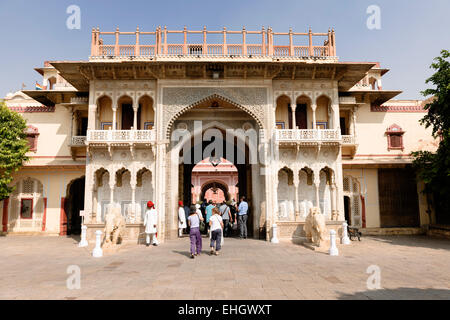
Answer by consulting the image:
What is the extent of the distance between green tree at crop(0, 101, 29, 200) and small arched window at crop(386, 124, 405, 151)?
67.2 feet

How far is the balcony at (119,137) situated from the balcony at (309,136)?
615cm

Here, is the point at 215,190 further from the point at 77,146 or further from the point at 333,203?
the point at 333,203

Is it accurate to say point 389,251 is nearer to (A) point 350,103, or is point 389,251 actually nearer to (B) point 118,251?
(A) point 350,103

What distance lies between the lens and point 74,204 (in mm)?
18984

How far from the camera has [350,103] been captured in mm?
16312

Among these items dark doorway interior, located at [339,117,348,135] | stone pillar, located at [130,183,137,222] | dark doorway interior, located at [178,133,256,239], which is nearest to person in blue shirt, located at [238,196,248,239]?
dark doorway interior, located at [178,133,256,239]

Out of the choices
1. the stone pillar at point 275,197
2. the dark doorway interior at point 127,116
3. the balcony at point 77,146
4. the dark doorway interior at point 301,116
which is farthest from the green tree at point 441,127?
the balcony at point 77,146

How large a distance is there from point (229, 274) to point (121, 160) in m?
9.50

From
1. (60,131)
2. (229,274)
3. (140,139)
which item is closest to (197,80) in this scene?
(140,139)

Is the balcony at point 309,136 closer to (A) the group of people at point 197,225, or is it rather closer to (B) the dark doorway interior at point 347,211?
(A) the group of people at point 197,225

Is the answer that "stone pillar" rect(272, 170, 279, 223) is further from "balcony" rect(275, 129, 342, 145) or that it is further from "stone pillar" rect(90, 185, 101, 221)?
"stone pillar" rect(90, 185, 101, 221)

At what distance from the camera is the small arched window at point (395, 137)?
1806 cm

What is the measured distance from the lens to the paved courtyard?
5.67 m

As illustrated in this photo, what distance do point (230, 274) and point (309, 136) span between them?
9.26 meters
